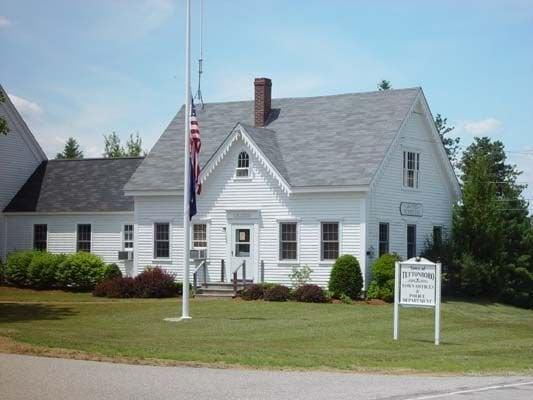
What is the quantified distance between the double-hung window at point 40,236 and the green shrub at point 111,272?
4.96m

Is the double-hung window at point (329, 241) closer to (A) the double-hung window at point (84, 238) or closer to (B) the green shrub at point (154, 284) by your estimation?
(B) the green shrub at point (154, 284)

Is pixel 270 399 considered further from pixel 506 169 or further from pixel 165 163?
pixel 506 169

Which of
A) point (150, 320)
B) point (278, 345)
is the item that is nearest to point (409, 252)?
point (150, 320)

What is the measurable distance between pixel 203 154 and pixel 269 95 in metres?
3.90

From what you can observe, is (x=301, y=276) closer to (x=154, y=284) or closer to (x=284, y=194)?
(x=284, y=194)

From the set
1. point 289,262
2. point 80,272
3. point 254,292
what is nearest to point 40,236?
point 80,272

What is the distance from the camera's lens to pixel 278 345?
2130 centimetres

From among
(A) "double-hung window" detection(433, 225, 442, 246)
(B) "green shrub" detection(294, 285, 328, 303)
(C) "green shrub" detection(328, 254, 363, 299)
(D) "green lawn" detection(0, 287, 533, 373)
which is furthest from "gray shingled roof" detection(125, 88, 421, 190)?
(D) "green lawn" detection(0, 287, 533, 373)

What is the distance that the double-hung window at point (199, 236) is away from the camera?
129ft

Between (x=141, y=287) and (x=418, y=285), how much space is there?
1647 centimetres

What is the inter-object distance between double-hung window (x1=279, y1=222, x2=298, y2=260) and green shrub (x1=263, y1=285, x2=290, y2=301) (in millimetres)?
3126

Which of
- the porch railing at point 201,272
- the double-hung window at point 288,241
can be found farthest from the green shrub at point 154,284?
the double-hung window at point 288,241

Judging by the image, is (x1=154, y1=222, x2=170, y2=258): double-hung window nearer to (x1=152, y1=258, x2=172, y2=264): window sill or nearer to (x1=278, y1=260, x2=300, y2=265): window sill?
(x1=152, y1=258, x2=172, y2=264): window sill

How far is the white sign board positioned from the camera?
22.8 metres
